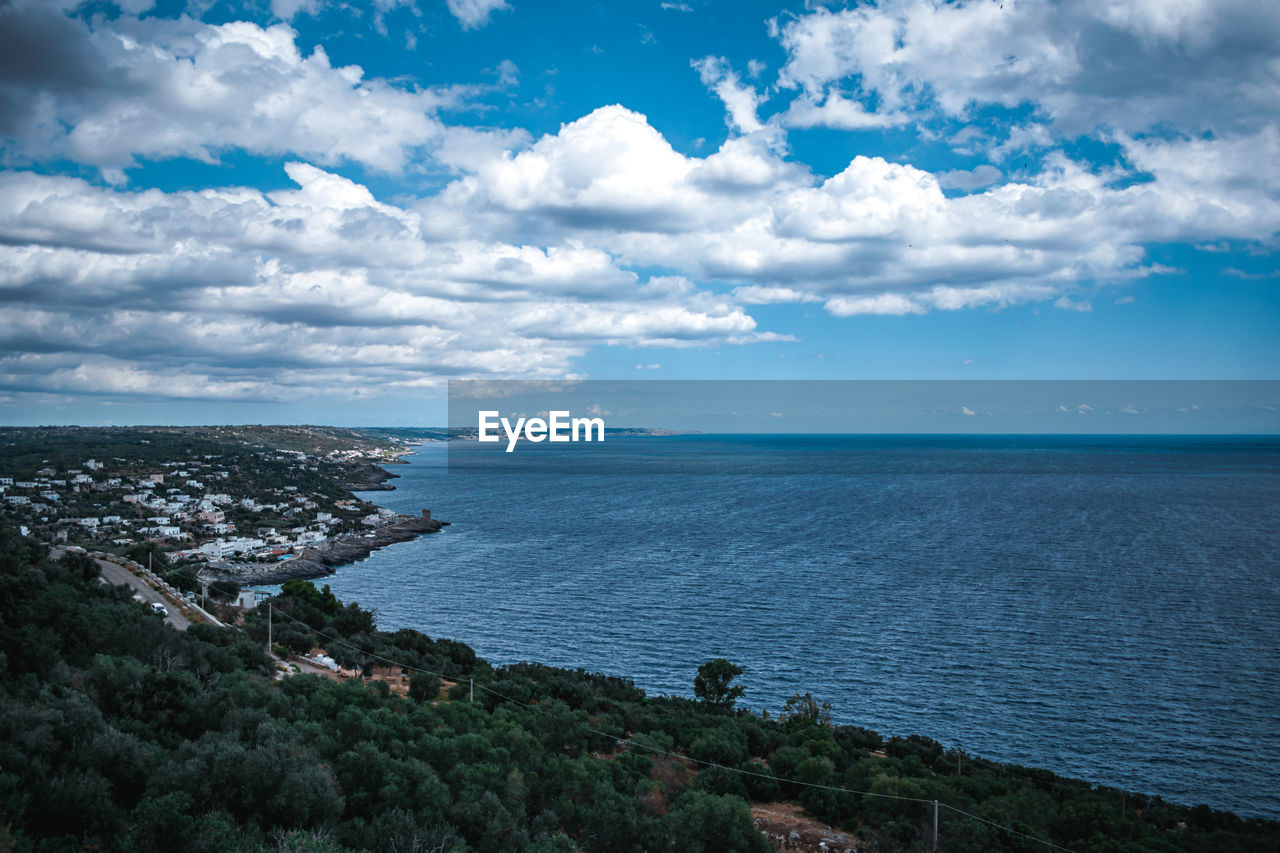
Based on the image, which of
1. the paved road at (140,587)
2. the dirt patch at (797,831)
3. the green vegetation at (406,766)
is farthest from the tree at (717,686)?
the paved road at (140,587)

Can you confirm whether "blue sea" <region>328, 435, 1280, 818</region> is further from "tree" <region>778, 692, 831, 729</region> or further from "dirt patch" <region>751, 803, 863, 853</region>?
"dirt patch" <region>751, 803, 863, 853</region>

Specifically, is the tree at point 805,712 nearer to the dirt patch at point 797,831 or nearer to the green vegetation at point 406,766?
the green vegetation at point 406,766

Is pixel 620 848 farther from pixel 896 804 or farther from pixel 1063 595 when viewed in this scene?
pixel 1063 595

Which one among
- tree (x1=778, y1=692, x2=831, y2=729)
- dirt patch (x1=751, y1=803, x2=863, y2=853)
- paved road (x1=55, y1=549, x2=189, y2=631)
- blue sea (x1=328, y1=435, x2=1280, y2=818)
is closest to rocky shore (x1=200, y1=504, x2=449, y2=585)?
blue sea (x1=328, y1=435, x2=1280, y2=818)

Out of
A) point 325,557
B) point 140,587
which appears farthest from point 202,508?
point 140,587

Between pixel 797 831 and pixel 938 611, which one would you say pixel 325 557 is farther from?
pixel 797 831
